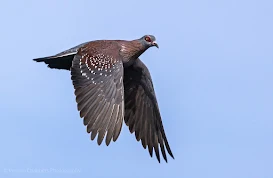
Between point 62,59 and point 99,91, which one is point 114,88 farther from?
point 62,59

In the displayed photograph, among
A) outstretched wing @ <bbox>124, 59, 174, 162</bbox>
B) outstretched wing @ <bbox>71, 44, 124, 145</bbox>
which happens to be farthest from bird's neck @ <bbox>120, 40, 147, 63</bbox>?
outstretched wing @ <bbox>124, 59, 174, 162</bbox>

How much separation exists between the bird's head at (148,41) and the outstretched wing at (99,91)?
5.39 ft

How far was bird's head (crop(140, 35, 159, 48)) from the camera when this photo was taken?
987 inches

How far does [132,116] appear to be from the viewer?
27.0 m

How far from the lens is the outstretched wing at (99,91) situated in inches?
861

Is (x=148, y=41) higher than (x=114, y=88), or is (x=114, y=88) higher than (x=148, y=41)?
(x=148, y=41)

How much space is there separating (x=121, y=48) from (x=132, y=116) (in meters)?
3.02

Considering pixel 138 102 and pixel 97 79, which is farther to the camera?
pixel 138 102

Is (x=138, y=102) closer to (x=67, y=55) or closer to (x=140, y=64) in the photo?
(x=140, y=64)

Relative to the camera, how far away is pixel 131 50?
24.8m

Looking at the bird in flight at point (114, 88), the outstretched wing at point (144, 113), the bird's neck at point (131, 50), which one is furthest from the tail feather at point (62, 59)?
the outstretched wing at point (144, 113)

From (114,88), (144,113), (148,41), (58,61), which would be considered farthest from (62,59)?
(144,113)

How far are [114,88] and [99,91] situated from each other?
394 millimetres

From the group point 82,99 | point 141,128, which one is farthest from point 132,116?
point 82,99
